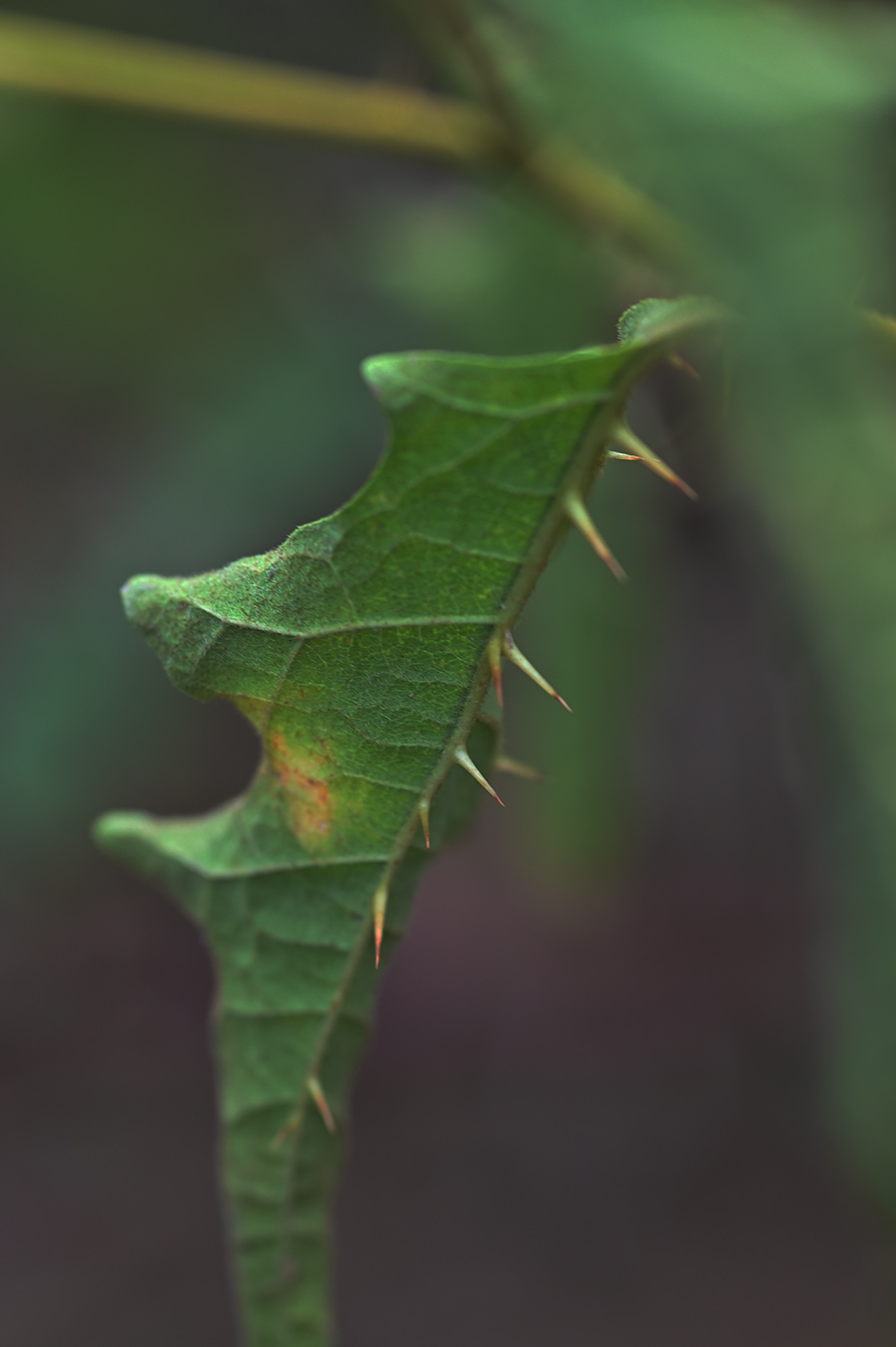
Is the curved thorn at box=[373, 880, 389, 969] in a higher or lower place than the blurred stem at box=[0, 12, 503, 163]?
lower

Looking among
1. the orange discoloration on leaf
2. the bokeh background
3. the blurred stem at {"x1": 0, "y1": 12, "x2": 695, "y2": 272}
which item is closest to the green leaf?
the orange discoloration on leaf

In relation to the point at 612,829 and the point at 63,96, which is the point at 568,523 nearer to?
the point at 63,96

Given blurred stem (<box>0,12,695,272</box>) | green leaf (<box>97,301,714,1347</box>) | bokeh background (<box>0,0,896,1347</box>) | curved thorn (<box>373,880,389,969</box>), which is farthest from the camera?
blurred stem (<box>0,12,695,272</box>)

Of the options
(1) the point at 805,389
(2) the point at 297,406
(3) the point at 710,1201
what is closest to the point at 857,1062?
(1) the point at 805,389

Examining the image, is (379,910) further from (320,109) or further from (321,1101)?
(320,109)

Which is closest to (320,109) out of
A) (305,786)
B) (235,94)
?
(235,94)

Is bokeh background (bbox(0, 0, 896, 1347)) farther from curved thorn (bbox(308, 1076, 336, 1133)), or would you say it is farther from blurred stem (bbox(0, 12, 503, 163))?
curved thorn (bbox(308, 1076, 336, 1133))

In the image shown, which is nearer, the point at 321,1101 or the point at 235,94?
the point at 321,1101
